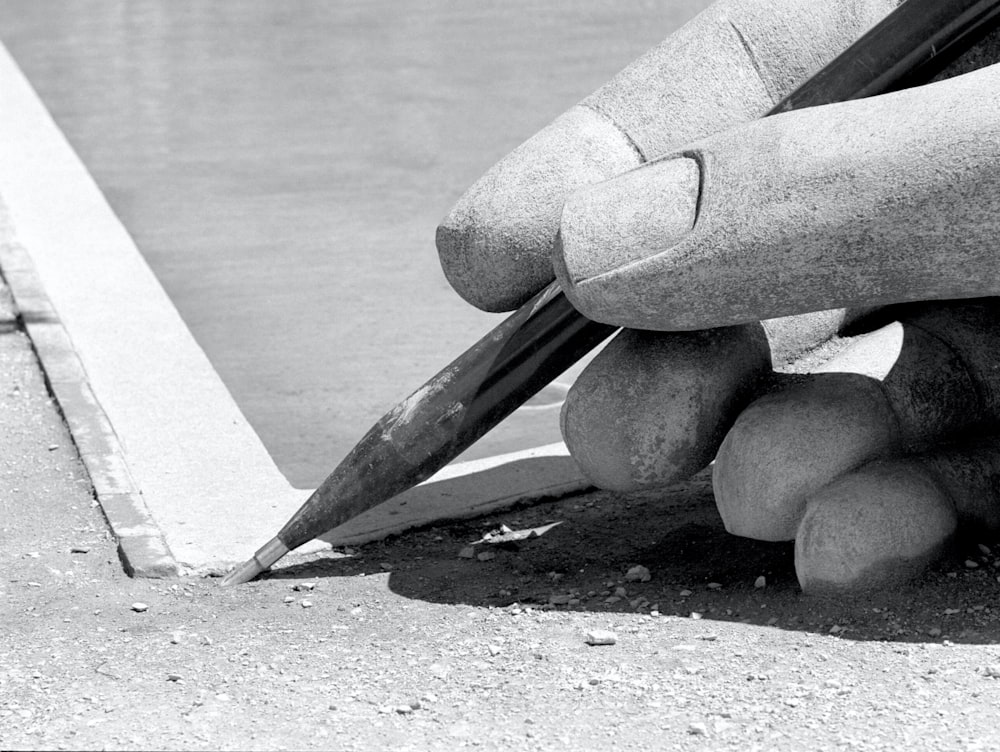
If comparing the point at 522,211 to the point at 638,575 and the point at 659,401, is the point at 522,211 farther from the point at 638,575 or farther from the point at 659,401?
the point at 638,575

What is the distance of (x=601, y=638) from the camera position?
3945 millimetres

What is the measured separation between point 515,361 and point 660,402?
461mm

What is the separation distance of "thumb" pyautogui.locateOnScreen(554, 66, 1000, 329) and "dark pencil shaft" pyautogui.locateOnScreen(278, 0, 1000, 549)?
17.4 inches

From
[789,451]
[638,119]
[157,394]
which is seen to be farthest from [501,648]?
[157,394]

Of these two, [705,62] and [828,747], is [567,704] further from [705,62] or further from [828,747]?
[705,62]

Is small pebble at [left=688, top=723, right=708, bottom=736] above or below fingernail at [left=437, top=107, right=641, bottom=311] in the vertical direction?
below

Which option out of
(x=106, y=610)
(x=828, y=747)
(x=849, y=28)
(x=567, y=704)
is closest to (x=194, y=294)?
(x=106, y=610)

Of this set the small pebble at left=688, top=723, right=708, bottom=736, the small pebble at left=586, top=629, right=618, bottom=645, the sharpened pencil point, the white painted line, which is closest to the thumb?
the small pebble at left=586, top=629, right=618, bottom=645

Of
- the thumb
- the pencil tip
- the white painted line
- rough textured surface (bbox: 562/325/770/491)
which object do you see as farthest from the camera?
the white painted line

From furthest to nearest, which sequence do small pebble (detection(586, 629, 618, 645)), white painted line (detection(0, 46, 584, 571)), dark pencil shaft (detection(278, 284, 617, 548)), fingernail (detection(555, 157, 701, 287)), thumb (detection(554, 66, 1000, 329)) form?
1. white painted line (detection(0, 46, 584, 571))
2. dark pencil shaft (detection(278, 284, 617, 548))
3. small pebble (detection(586, 629, 618, 645))
4. fingernail (detection(555, 157, 701, 287))
5. thumb (detection(554, 66, 1000, 329))

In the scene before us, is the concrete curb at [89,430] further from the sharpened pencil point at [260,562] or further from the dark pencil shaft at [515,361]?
the dark pencil shaft at [515,361]

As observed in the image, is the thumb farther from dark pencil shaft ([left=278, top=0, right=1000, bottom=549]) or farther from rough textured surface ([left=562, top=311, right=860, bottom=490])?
dark pencil shaft ([left=278, top=0, right=1000, bottom=549])

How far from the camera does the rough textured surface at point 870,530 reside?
12.9 feet

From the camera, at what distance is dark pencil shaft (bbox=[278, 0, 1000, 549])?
425cm
